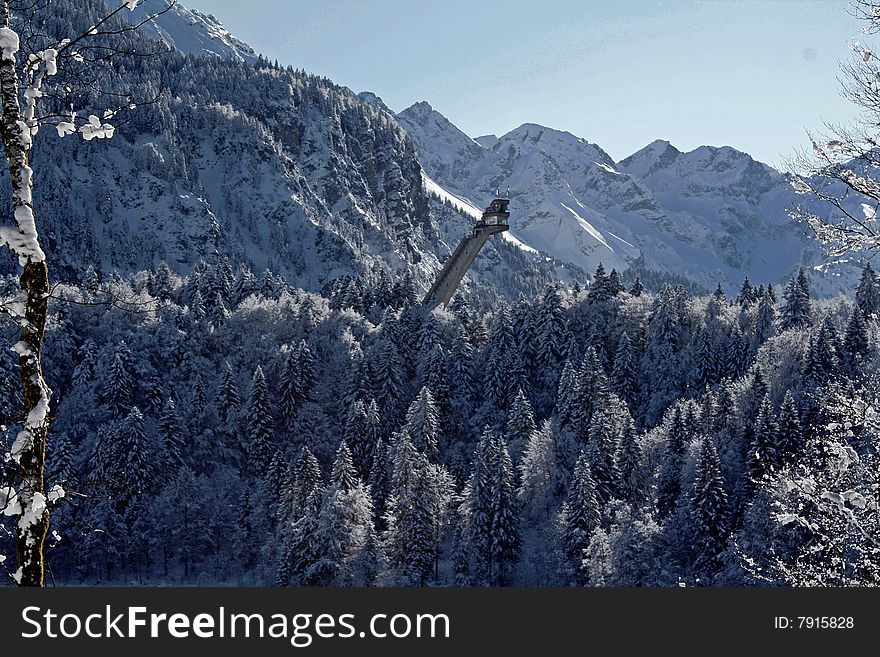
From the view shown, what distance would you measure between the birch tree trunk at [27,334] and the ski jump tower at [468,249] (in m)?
73.9

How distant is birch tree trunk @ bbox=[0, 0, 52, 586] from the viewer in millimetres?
7957

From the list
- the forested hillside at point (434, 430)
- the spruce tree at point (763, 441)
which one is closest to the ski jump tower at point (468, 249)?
the forested hillside at point (434, 430)

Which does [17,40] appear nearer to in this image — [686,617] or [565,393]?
[686,617]

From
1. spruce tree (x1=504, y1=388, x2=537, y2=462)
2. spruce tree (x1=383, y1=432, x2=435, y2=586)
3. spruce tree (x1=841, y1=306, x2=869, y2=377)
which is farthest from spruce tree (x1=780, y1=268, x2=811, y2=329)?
spruce tree (x1=383, y1=432, x2=435, y2=586)

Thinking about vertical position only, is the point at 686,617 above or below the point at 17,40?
below

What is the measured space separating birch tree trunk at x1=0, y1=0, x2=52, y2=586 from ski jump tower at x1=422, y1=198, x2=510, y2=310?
242 feet

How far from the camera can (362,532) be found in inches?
2509

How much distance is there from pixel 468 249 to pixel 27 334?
80.7 metres

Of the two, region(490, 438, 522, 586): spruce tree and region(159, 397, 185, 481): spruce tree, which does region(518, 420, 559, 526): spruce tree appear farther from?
region(159, 397, 185, 481): spruce tree

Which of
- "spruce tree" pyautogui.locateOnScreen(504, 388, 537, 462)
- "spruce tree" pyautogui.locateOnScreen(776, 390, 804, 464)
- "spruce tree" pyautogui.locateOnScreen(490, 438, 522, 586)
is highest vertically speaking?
"spruce tree" pyautogui.locateOnScreen(504, 388, 537, 462)

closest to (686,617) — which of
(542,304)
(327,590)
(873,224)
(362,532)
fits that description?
(327,590)

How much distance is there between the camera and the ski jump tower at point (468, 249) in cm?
8394

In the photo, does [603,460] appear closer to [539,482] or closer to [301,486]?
[539,482]

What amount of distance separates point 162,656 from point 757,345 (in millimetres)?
90524
